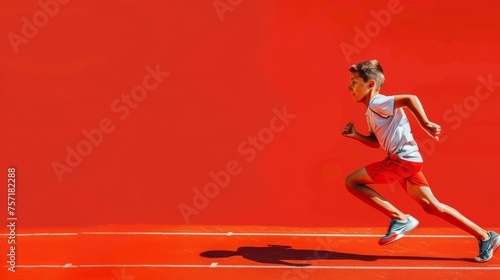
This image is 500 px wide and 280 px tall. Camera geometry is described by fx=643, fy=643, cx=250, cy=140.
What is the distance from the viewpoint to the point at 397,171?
4914 mm

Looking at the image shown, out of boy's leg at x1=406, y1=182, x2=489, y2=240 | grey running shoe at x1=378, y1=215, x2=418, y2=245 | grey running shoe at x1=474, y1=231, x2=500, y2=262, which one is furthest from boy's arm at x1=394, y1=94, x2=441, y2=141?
grey running shoe at x1=474, y1=231, x2=500, y2=262

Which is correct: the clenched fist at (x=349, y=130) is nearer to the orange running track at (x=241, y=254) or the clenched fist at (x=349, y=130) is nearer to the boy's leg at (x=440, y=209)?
the boy's leg at (x=440, y=209)

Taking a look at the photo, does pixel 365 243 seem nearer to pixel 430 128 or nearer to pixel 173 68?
pixel 430 128

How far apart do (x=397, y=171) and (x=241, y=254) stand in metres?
1.48

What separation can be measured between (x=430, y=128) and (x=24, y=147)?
3.98m

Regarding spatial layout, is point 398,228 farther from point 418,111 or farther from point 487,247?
point 418,111

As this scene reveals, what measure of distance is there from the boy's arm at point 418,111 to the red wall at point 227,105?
5.43 ft

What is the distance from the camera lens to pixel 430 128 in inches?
179

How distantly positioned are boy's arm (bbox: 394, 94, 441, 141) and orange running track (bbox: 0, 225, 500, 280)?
1.06 meters

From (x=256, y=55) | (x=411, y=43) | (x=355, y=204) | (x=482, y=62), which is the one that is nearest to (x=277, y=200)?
(x=355, y=204)

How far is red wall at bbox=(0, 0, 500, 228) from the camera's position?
20.8 ft

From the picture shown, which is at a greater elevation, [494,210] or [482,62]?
[482,62]

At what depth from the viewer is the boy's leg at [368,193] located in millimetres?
4949

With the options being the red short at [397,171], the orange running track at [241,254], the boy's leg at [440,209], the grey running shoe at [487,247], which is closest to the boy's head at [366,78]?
the red short at [397,171]
